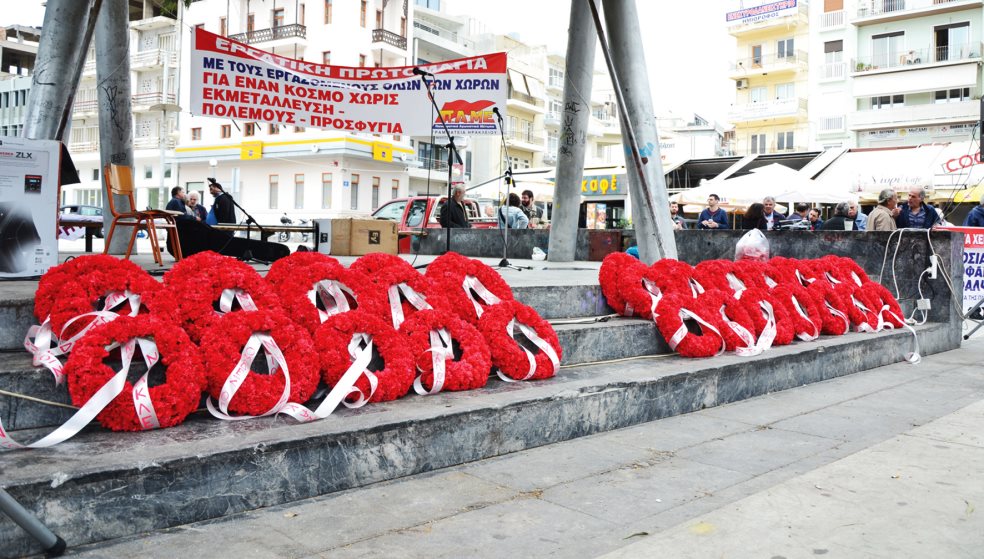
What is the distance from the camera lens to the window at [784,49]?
53750 millimetres

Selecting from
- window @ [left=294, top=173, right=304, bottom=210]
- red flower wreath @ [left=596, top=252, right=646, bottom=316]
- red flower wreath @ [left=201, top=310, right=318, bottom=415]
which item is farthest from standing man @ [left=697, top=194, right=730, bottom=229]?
window @ [left=294, top=173, right=304, bottom=210]

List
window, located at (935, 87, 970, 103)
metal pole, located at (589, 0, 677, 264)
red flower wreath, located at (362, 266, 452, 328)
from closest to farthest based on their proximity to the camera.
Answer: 1. red flower wreath, located at (362, 266, 452, 328)
2. metal pole, located at (589, 0, 677, 264)
3. window, located at (935, 87, 970, 103)

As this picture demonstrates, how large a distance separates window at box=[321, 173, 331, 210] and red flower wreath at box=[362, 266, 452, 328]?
134 ft

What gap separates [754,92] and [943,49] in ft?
43.7

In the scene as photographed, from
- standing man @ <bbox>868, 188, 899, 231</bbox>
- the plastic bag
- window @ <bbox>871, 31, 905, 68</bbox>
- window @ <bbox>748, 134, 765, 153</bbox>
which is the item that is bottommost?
the plastic bag

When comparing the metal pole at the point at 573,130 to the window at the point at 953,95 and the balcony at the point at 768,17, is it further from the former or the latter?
the balcony at the point at 768,17

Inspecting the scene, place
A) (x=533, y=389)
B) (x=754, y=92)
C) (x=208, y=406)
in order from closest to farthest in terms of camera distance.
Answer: (x=208, y=406) < (x=533, y=389) < (x=754, y=92)

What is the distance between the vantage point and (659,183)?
9.90 m

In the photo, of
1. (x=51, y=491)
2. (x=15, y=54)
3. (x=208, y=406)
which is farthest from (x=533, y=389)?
(x=15, y=54)

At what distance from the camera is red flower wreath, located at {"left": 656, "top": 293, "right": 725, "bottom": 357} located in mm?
6621

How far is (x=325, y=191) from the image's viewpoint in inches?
1788

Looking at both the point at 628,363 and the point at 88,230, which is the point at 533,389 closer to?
the point at 628,363

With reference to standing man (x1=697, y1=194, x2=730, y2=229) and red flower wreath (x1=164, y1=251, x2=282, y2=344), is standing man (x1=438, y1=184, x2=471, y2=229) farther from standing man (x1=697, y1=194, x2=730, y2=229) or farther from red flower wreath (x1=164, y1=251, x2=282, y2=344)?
red flower wreath (x1=164, y1=251, x2=282, y2=344)

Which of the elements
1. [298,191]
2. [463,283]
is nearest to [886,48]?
[298,191]
